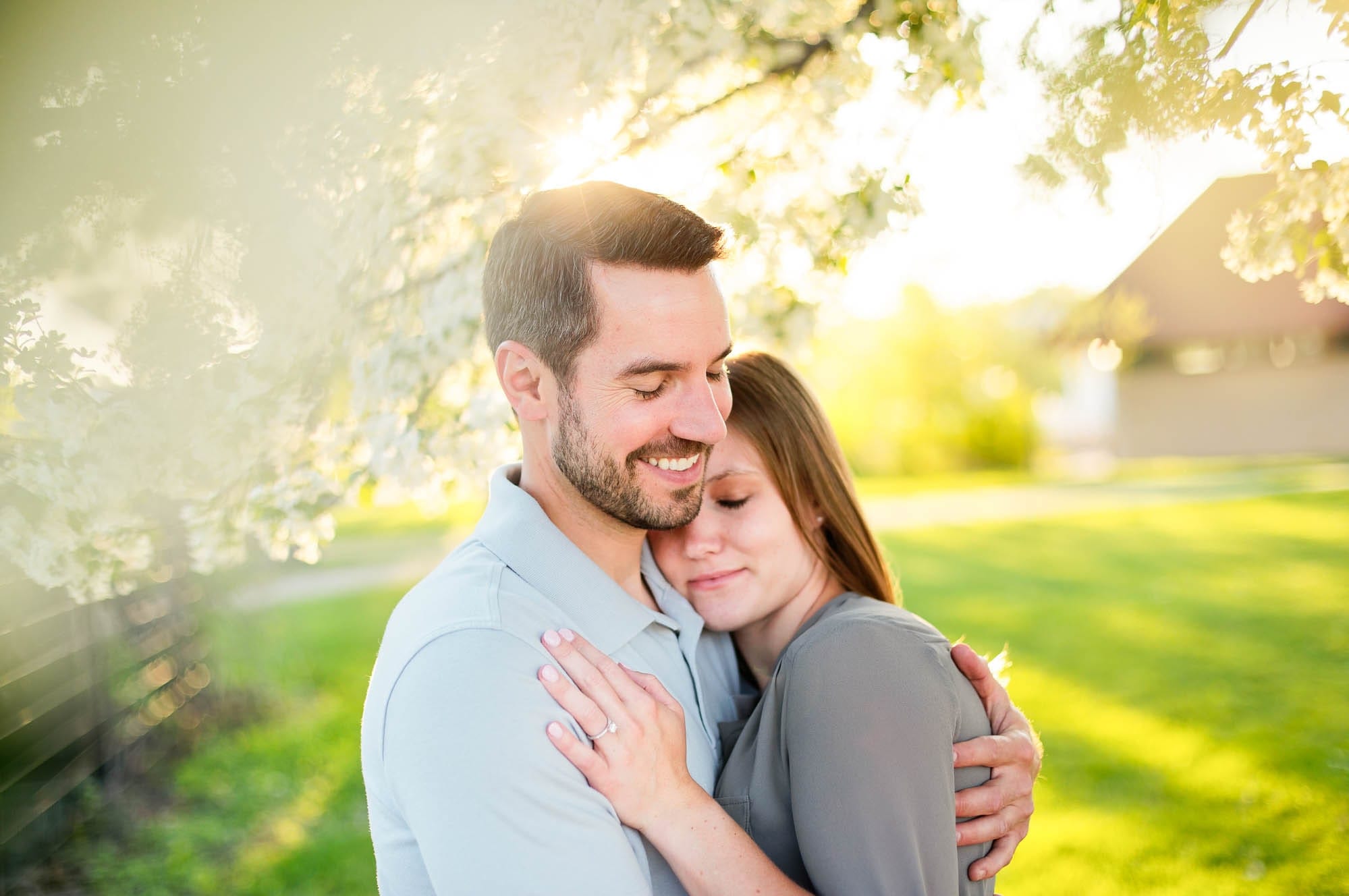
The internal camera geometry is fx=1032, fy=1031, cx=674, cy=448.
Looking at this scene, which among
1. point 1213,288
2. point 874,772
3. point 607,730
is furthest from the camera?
point 1213,288

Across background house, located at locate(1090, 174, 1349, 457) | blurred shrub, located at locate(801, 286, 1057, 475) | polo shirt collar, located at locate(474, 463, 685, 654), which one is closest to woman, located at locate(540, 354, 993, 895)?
polo shirt collar, located at locate(474, 463, 685, 654)

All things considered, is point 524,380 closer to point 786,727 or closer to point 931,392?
point 786,727

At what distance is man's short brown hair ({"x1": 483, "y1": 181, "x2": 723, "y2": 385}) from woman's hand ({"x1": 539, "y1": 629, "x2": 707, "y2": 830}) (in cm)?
65

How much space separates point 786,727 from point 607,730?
45 centimetres

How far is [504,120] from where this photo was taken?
266 centimetres

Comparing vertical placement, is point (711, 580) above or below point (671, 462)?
below

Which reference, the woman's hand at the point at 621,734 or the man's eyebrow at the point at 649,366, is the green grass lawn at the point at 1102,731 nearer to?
the woman's hand at the point at 621,734

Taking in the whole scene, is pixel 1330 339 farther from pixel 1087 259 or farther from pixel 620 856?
pixel 620 856

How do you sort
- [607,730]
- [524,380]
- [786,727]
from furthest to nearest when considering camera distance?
[524,380], [786,727], [607,730]

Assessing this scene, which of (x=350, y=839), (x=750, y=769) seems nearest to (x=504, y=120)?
(x=750, y=769)

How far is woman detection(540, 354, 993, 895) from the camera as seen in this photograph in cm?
180

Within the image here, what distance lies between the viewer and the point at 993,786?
2.22 metres

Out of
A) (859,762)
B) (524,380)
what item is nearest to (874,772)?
(859,762)

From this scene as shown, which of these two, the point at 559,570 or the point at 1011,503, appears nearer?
the point at 559,570
